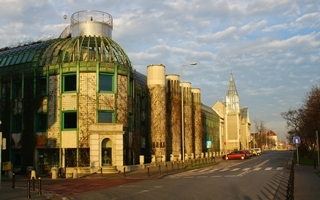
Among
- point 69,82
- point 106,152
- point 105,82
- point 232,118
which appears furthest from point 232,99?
point 106,152

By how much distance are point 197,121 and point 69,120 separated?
34.9m

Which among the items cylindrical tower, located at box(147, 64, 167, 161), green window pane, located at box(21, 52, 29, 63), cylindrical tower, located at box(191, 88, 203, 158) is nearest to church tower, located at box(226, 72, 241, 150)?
cylindrical tower, located at box(191, 88, 203, 158)

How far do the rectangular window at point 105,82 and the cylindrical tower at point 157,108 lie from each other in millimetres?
13645

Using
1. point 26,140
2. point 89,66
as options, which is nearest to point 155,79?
point 89,66

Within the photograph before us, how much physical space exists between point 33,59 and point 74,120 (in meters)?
8.42

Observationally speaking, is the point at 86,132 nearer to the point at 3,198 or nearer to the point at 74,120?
the point at 74,120

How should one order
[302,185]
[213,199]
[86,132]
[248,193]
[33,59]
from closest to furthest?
1. [213,199]
2. [248,193]
3. [302,185]
4. [86,132]
5. [33,59]

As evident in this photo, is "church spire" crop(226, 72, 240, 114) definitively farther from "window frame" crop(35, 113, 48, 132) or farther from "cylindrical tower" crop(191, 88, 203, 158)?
"window frame" crop(35, 113, 48, 132)

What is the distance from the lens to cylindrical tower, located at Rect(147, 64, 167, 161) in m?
51.7

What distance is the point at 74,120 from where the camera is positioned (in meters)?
38.5

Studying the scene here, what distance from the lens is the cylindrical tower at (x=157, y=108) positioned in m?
51.7

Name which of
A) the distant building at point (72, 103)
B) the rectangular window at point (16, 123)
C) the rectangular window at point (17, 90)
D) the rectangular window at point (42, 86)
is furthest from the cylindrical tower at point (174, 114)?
the rectangular window at point (17, 90)

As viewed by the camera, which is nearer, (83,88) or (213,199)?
(213,199)

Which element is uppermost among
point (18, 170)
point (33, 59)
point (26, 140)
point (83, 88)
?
point (33, 59)
